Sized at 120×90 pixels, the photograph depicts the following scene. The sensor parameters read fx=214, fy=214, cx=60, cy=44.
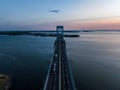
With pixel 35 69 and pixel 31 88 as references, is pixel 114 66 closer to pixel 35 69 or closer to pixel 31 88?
pixel 35 69

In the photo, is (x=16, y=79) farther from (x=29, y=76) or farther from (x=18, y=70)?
(x=18, y=70)

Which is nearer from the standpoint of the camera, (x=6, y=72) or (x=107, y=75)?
(x=107, y=75)

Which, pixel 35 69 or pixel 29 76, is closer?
pixel 29 76

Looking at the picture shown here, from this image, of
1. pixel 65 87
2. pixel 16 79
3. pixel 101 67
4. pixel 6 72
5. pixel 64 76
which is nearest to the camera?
pixel 65 87

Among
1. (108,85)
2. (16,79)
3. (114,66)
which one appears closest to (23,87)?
(16,79)

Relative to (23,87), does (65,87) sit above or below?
above

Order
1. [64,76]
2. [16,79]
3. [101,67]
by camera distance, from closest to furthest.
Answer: [64,76] → [16,79] → [101,67]

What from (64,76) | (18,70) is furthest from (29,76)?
(64,76)

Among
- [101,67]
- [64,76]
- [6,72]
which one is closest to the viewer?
[64,76]

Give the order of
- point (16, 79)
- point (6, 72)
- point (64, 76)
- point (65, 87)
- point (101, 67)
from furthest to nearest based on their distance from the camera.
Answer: point (101, 67) < point (6, 72) < point (16, 79) < point (64, 76) < point (65, 87)
